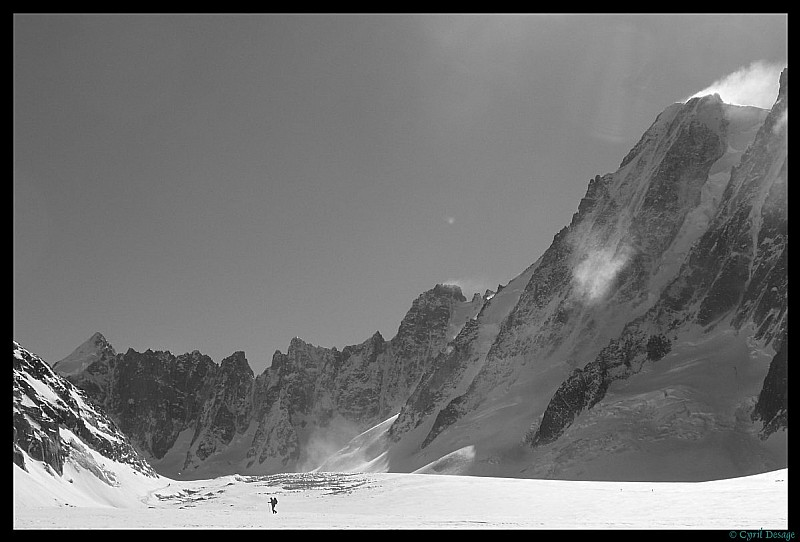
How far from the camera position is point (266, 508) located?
60.2 m

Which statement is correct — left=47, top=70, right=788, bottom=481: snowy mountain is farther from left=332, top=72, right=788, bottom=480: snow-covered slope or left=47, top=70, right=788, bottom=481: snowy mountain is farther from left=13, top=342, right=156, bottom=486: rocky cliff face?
left=13, top=342, right=156, bottom=486: rocky cliff face

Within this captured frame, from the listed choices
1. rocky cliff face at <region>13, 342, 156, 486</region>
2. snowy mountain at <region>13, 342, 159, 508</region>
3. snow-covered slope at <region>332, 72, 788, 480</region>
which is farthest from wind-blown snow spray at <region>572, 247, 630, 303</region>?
rocky cliff face at <region>13, 342, 156, 486</region>

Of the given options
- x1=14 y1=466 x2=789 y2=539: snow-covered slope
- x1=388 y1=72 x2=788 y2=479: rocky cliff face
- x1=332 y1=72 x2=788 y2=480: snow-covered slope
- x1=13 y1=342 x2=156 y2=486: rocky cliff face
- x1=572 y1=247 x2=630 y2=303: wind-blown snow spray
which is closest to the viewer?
x1=14 y1=466 x2=789 y2=539: snow-covered slope

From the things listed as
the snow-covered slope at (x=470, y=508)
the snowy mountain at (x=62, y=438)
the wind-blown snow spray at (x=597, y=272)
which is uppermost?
the wind-blown snow spray at (x=597, y=272)

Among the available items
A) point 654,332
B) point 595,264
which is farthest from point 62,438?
point 595,264

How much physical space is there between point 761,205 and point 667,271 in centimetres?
2680

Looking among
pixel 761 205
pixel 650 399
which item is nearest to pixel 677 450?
pixel 650 399

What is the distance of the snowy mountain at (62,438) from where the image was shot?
60469mm

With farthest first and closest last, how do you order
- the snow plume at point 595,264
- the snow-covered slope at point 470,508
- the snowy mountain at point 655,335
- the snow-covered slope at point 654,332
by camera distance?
1. the snow plume at point 595,264
2. the snow-covered slope at point 654,332
3. the snowy mountain at point 655,335
4. the snow-covered slope at point 470,508

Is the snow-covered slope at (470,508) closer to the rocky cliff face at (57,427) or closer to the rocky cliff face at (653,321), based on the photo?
the rocky cliff face at (57,427)

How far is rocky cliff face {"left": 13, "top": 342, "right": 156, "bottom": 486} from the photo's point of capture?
2425 inches

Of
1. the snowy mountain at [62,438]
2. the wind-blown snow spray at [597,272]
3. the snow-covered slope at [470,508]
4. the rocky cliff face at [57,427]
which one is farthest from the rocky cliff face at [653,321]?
the rocky cliff face at [57,427]

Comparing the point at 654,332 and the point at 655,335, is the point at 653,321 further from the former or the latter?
the point at 655,335
